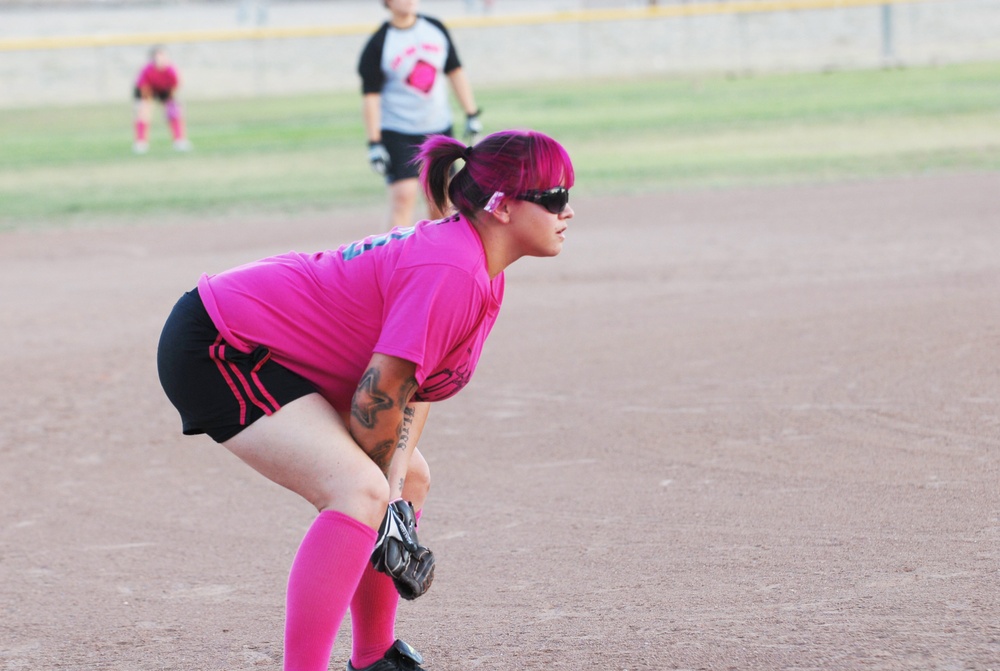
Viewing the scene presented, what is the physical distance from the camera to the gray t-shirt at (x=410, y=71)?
8.37 metres

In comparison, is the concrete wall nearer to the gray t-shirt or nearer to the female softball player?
the gray t-shirt

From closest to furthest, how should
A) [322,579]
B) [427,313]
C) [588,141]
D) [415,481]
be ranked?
[427,313] < [322,579] < [415,481] < [588,141]

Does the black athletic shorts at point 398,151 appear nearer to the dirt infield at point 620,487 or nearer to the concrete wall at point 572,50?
the dirt infield at point 620,487

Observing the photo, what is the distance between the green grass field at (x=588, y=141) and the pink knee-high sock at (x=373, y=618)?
9.89 m

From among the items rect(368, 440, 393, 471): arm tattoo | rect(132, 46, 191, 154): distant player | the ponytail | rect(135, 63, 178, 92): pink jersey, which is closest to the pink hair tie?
the ponytail

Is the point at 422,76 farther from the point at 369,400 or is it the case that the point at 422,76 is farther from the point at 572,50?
the point at 572,50

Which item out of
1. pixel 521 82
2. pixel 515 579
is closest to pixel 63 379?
pixel 515 579

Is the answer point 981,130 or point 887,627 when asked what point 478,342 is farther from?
point 981,130

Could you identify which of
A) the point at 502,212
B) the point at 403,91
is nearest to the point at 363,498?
the point at 502,212

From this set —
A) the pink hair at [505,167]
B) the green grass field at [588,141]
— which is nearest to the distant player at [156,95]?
the green grass field at [588,141]

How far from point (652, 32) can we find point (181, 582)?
90.2ft

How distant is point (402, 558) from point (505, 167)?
90 cm

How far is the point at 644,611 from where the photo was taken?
11.3ft

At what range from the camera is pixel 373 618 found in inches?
124
